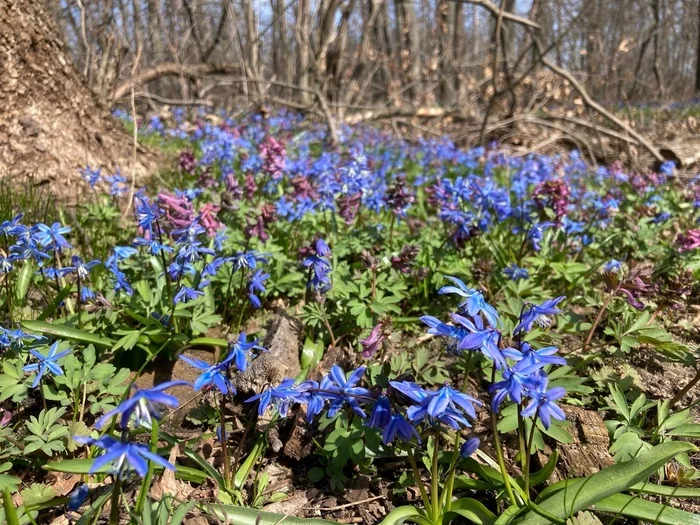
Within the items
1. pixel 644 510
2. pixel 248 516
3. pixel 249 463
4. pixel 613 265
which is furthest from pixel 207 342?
pixel 613 265

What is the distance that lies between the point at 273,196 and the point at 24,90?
201 cm

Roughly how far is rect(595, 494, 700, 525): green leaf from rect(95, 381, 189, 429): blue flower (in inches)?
50.5

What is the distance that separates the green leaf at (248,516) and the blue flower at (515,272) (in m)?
1.66

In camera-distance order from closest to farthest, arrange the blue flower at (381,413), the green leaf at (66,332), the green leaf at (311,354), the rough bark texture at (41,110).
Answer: the blue flower at (381,413), the green leaf at (66,332), the green leaf at (311,354), the rough bark texture at (41,110)

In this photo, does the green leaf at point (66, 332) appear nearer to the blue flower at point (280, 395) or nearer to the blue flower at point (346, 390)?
the blue flower at point (280, 395)

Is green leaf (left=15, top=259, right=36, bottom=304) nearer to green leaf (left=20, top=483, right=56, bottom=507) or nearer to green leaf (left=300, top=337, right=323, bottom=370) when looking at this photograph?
green leaf (left=20, top=483, right=56, bottom=507)

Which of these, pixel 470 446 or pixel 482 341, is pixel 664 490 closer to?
pixel 470 446

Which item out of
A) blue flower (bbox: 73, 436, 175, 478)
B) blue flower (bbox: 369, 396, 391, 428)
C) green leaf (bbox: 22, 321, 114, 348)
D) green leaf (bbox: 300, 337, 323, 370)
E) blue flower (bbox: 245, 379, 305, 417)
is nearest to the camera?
blue flower (bbox: 73, 436, 175, 478)

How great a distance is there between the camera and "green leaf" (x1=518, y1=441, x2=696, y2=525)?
151 centimetres

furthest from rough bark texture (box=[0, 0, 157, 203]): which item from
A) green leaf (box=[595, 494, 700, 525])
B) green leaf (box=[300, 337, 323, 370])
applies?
green leaf (box=[595, 494, 700, 525])

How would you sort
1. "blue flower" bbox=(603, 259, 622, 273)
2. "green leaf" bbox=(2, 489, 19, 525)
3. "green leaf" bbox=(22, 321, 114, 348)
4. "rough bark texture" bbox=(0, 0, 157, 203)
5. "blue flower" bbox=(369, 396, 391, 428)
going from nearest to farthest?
1. "green leaf" bbox=(2, 489, 19, 525)
2. "blue flower" bbox=(369, 396, 391, 428)
3. "green leaf" bbox=(22, 321, 114, 348)
4. "blue flower" bbox=(603, 259, 622, 273)
5. "rough bark texture" bbox=(0, 0, 157, 203)

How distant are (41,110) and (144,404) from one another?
12.3 ft

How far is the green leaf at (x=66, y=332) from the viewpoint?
6.80ft

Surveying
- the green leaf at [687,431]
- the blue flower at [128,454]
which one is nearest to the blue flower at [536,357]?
the green leaf at [687,431]
